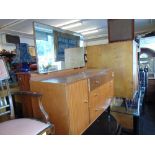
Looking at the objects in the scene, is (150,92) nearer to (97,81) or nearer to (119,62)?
(119,62)

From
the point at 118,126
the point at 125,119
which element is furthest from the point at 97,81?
the point at 125,119

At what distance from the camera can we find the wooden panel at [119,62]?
2469mm

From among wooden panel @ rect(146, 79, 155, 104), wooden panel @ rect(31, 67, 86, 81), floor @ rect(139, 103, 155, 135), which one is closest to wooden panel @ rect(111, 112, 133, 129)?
floor @ rect(139, 103, 155, 135)

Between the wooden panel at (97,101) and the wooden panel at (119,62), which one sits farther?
the wooden panel at (119,62)

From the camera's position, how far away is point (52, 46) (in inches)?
69.1

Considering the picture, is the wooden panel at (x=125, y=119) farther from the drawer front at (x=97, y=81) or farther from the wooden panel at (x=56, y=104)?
the wooden panel at (x=56, y=104)

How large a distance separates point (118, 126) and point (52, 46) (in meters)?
1.40

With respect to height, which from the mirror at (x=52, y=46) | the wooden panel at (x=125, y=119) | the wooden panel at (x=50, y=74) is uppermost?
the mirror at (x=52, y=46)

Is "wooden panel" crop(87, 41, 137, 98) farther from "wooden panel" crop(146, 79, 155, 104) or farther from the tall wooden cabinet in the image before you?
"wooden panel" crop(146, 79, 155, 104)

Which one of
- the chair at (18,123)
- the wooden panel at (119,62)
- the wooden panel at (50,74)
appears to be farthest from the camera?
the wooden panel at (119,62)

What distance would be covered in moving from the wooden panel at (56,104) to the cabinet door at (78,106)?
0.16 ft

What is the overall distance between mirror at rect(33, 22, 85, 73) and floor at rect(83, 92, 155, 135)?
34.3 inches

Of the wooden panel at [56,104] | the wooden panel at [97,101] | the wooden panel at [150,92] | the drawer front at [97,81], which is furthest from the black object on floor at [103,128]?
the wooden panel at [150,92]
